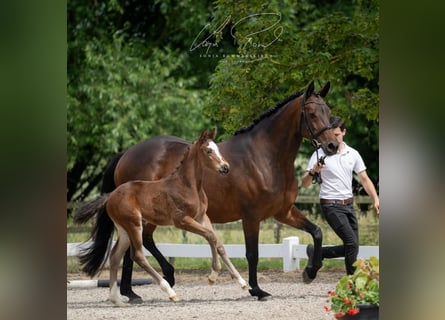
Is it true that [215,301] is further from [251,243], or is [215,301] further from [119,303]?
[119,303]

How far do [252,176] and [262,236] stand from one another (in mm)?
1960

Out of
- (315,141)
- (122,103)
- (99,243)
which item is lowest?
(99,243)

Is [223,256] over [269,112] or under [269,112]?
under

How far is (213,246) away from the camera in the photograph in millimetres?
7168

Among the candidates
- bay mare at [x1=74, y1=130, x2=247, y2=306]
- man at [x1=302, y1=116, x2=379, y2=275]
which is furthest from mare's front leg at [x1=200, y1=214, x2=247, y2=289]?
man at [x1=302, y1=116, x2=379, y2=275]

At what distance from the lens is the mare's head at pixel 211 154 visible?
275 inches

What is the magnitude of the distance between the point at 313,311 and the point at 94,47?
242 inches

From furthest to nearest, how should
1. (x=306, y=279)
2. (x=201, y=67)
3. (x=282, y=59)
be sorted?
(x=201, y=67)
(x=282, y=59)
(x=306, y=279)

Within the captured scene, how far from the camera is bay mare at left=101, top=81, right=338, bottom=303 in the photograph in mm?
7512

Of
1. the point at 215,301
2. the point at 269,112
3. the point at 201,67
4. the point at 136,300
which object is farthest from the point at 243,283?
the point at 201,67

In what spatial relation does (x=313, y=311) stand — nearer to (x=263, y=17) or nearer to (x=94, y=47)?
(x=263, y=17)

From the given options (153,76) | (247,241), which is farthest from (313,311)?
(153,76)
